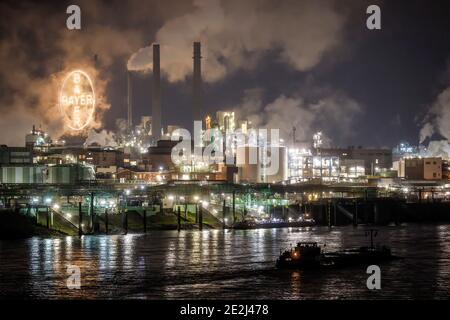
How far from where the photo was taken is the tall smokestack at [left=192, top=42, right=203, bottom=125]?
12412cm

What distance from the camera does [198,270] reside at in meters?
42.5

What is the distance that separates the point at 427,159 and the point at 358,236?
63.3 meters

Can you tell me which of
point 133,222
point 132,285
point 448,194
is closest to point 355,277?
point 132,285

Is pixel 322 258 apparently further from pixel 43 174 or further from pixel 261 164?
pixel 261 164

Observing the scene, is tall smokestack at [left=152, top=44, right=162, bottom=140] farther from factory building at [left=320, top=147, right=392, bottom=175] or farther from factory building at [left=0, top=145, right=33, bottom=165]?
factory building at [left=0, top=145, right=33, bottom=165]

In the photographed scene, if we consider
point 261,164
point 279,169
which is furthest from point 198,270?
point 279,169

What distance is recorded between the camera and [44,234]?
2346 inches

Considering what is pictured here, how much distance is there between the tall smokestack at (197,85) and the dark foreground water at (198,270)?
6693 cm

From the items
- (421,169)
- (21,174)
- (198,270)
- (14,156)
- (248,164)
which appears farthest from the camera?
(421,169)

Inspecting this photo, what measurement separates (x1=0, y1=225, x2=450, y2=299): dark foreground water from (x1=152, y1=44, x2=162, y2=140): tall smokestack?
67.1 meters

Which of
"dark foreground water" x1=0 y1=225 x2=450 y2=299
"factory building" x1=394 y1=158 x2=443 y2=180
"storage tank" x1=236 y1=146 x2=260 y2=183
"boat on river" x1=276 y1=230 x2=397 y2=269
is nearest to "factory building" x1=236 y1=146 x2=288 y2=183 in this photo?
"storage tank" x1=236 y1=146 x2=260 y2=183

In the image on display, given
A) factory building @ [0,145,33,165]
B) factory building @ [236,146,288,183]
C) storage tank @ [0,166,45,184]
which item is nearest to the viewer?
storage tank @ [0,166,45,184]

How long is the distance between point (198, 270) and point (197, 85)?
85.8 meters

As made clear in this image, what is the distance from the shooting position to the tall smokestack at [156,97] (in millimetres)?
124375
